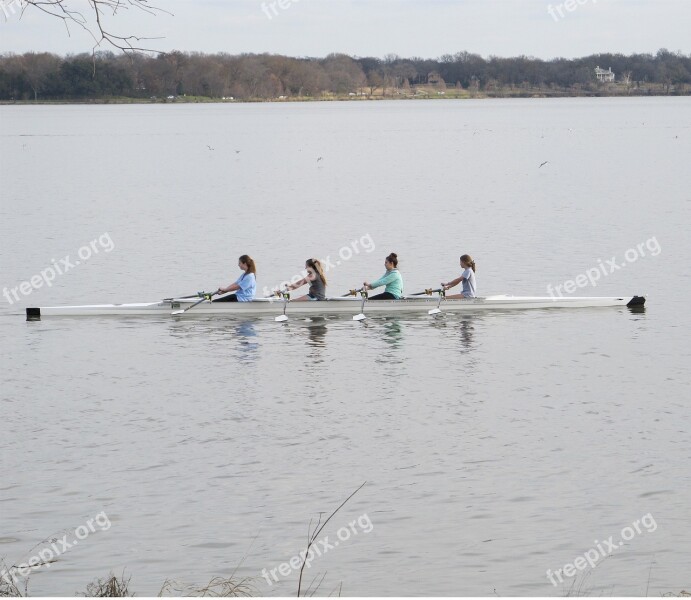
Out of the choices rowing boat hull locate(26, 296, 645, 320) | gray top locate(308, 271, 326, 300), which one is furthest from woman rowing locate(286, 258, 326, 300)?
rowing boat hull locate(26, 296, 645, 320)

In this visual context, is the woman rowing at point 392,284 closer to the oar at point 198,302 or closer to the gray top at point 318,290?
the gray top at point 318,290

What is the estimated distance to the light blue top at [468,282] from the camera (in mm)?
28922

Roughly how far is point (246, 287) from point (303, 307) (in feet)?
5.32

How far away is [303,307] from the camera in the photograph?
95.9 ft

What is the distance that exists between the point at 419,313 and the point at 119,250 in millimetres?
20370

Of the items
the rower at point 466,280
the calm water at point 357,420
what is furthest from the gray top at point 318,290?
the rower at point 466,280

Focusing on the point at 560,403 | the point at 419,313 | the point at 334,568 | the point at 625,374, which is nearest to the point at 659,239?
the point at 419,313

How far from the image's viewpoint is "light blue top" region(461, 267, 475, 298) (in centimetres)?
2892

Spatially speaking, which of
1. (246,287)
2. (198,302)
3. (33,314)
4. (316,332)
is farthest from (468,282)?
(33,314)

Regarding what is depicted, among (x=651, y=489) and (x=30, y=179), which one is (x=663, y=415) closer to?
(x=651, y=489)

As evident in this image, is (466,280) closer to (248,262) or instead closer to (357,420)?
(248,262)

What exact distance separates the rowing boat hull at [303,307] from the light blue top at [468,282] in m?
0.18

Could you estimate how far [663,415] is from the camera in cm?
2042

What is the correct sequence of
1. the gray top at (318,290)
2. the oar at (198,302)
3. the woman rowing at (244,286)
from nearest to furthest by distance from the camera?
the woman rowing at (244,286), the oar at (198,302), the gray top at (318,290)
